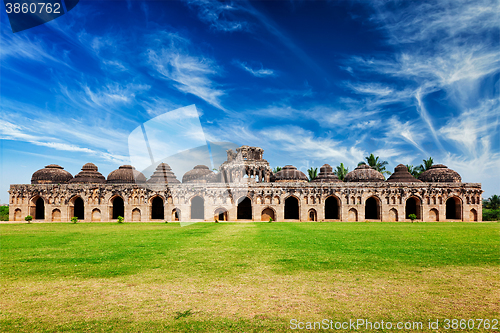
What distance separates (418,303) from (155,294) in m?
6.84

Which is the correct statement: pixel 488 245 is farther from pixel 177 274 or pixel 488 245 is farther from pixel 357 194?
pixel 357 194

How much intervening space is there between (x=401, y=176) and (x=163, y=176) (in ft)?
118

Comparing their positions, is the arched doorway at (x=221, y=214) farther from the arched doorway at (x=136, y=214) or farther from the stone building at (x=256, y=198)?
the arched doorway at (x=136, y=214)

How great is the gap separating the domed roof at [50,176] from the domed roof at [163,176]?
13.2 metres

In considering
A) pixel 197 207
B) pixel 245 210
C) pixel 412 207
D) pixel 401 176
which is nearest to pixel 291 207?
pixel 245 210

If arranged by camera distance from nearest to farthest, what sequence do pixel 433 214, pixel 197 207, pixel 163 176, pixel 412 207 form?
pixel 433 214 → pixel 412 207 → pixel 163 176 → pixel 197 207

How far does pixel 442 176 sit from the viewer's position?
42.5 metres

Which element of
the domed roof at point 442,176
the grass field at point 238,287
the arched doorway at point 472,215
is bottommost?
the arched doorway at point 472,215

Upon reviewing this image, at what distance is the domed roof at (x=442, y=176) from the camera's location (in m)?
42.2

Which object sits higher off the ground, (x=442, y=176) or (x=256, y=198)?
(x=442, y=176)

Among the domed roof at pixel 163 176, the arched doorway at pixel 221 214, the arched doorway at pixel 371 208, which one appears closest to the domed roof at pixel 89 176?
the domed roof at pixel 163 176

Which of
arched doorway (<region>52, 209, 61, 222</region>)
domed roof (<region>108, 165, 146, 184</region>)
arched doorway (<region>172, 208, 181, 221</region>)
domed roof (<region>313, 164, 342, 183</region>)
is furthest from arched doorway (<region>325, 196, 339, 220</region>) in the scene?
arched doorway (<region>52, 209, 61, 222</region>)

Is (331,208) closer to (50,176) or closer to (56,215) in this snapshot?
(56,215)

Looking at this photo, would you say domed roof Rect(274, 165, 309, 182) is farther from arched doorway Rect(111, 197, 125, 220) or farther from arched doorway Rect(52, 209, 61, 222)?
arched doorway Rect(52, 209, 61, 222)
